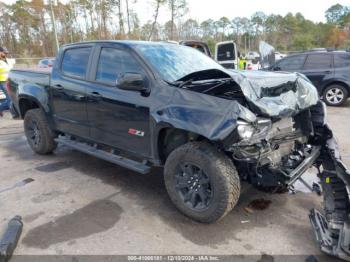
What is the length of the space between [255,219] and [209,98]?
1.44m

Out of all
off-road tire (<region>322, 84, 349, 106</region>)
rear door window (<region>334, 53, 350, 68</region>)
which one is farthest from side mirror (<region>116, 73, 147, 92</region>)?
rear door window (<region>334, 53, 350, 68</region>)

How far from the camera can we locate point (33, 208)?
3648 mm

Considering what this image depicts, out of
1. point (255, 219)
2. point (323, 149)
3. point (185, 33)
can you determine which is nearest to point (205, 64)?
point (323, 149)

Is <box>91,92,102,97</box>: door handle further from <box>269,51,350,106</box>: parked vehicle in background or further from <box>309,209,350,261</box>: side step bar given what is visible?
<box>269,51,350,106</box>: parked vehicle in background

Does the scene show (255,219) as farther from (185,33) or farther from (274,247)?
(185,33)

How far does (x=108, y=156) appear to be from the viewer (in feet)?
13.4

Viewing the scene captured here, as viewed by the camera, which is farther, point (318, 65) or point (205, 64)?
point (318, 65)

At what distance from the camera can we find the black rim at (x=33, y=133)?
215 inches

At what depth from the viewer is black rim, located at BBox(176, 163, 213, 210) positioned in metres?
3.15

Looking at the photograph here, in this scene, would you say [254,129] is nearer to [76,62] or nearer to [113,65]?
A: [113,65]

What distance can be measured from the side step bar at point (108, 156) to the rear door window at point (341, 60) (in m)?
8.20

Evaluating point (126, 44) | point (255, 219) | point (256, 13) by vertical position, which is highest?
point (256, 13)

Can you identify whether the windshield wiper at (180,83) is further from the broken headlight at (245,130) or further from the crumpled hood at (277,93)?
the broken headlight at (245,130)

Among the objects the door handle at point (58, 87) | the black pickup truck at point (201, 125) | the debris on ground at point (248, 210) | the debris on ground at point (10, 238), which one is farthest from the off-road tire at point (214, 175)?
the door handle at point (58, 87)
